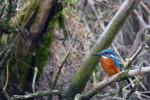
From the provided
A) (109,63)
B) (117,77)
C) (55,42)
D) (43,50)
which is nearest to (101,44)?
(109,63)

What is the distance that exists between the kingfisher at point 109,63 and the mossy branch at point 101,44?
14cm

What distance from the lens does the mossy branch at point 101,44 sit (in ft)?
11.8

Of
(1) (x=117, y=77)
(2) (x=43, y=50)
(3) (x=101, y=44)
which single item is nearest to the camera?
(1) (x=117, y=77)

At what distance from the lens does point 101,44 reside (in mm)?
3738

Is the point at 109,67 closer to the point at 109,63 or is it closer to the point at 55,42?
the point at 109,63

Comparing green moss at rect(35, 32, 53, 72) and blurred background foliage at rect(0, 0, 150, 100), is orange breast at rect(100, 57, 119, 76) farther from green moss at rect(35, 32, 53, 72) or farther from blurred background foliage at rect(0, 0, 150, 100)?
green moss at rect(35, 32, 53, 72)

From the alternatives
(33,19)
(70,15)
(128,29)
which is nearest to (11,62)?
(33,19)

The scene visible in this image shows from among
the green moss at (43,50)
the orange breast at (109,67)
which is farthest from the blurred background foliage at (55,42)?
the orange breast at (109,67)

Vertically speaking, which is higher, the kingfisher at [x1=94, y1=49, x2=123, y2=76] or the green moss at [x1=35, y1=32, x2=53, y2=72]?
the green moss at [x1=35, y1=32, x2=53, y2=72]

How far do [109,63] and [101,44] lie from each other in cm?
21

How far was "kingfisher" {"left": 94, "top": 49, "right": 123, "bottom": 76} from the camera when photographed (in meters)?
3.57

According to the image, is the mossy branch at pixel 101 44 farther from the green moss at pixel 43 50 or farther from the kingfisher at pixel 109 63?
the green moss at pixel 43 50

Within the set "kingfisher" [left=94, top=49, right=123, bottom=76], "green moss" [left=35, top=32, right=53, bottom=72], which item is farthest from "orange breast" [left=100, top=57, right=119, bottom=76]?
"green moss" [left=35, top=32, right=53, bottom=72]

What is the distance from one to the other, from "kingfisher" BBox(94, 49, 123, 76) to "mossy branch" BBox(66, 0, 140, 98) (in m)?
0.14
